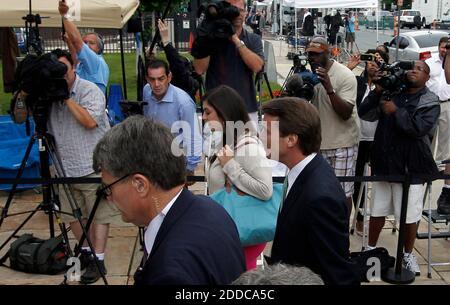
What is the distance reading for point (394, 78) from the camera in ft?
14.9

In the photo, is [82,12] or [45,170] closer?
[45,170]

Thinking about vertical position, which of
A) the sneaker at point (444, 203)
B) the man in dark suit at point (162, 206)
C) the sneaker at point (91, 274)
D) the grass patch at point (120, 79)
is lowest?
the sneaker at point (91, 274)

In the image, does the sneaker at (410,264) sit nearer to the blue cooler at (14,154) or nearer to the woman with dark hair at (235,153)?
the woman with dark hair at (235,153)

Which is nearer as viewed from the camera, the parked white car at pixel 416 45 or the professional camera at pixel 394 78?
the professional camera at pixel 394 78

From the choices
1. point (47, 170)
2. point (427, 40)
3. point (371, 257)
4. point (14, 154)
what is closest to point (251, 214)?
point (371, 257)

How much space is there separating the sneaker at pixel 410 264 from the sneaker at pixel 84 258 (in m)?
2.83

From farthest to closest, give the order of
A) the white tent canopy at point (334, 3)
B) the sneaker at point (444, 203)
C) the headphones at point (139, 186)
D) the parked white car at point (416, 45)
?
the parked white car at point (416, 45)
the white tent canopy at point (334, 3)
the sneaker at point (444, 203)
the headphones at point (139, 186)

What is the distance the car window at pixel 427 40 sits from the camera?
59.4ft

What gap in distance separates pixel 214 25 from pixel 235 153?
1.62 m

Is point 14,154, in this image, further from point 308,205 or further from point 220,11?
point 308,205

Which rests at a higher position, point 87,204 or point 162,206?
point 162,206

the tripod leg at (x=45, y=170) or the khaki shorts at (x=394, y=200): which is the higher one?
the tripod leg at (x=45, y=170)

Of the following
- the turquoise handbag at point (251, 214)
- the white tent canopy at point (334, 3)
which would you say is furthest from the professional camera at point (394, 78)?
the white tent canopy at point (334, 3)

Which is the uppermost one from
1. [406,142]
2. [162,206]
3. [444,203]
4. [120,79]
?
[162,206]
